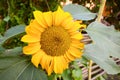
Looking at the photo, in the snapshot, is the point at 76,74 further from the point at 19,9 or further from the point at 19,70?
the point at 19,9

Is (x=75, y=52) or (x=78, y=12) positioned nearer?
(x=75, y=52)

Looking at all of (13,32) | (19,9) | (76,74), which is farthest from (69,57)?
(19,9)

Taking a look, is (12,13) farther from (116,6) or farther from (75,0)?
(116,6)

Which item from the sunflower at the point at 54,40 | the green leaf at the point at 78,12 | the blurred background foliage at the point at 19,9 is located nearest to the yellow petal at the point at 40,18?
the sunflower at the point at 54,40

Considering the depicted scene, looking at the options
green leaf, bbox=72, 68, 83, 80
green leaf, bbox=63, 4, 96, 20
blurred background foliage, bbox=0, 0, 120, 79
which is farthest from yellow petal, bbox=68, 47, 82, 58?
blurred background foliage, bbox=0, 0, 120, 79

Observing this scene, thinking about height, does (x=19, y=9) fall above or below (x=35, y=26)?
below

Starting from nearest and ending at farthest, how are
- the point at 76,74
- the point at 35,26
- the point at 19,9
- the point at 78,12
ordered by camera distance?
the point at 35,26 < the point at 78,12 < the point at 76,74 < the point at 19,9
